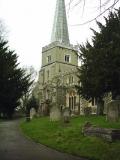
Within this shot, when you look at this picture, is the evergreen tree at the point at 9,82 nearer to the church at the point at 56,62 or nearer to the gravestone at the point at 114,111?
the gravestone at the point at 114,111

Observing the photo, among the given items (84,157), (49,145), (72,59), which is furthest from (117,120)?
(72,59)

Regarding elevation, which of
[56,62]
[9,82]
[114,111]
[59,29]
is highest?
[59,29]

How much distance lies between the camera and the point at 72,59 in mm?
83000

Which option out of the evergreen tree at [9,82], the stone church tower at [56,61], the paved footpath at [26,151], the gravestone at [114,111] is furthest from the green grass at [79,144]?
the stone church tower at [56,61]

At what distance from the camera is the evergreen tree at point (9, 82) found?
3209cm

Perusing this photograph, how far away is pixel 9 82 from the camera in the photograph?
36750 mm

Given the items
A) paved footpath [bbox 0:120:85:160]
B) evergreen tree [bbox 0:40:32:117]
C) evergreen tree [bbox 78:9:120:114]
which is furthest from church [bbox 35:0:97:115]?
paved footpath [bbox 0:120:85:160]

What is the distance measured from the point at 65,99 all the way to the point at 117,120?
44323 mm

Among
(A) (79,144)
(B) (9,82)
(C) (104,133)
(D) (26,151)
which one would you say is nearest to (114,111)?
(C) (104,133)

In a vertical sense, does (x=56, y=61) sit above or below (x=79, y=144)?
above

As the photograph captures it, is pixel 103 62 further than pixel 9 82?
No

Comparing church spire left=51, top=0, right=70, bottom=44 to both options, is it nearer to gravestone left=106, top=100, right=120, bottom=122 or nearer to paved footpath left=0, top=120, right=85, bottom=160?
gravestone left=106, top=100, right=120, bottom=122

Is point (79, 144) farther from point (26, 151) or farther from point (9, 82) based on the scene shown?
point (9, 82)

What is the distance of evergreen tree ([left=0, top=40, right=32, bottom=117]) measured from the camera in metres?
32.1
